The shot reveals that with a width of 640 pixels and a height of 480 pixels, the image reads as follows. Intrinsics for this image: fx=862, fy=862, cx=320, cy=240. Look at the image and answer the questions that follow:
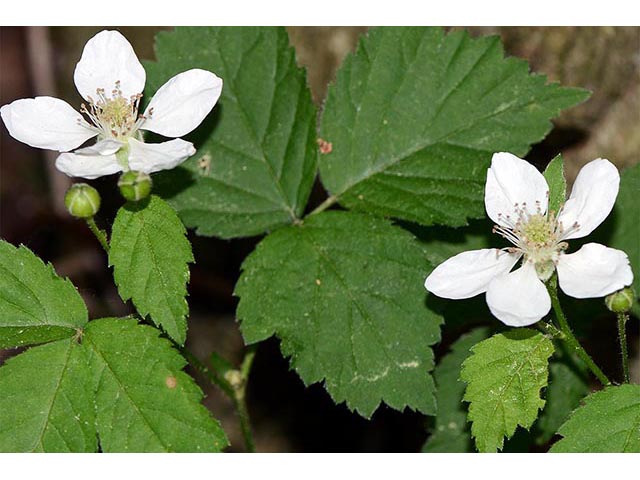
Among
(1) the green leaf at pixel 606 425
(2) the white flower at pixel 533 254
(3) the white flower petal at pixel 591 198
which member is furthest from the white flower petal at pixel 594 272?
(1) the green leaf at pixel 606 425

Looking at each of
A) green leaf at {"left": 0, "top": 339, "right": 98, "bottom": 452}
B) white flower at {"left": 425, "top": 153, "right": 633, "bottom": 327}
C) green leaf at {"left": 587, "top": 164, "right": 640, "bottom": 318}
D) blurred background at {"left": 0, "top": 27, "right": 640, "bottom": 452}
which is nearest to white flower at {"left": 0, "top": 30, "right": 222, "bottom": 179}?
blurred background at {"left": 0, "top": 27, "right": 640, "bottom": 452}

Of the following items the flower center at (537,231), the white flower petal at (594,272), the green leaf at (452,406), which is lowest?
the green leaf at (452,406)

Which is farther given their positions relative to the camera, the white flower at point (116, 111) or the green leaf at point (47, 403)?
the white flower at point (116, 111)

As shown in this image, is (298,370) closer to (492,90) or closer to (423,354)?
(423,354)

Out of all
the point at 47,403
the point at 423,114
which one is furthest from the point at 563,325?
the point at 47,403

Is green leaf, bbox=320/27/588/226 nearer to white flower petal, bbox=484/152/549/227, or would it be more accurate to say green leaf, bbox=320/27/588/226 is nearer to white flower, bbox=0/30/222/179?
white flower petal, bbox=484/152/549/227

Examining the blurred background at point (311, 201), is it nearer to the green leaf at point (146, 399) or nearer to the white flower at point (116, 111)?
the white flower at point (116, 111)

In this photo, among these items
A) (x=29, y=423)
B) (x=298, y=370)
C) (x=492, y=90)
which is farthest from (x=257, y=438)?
(x=492, y=90)
